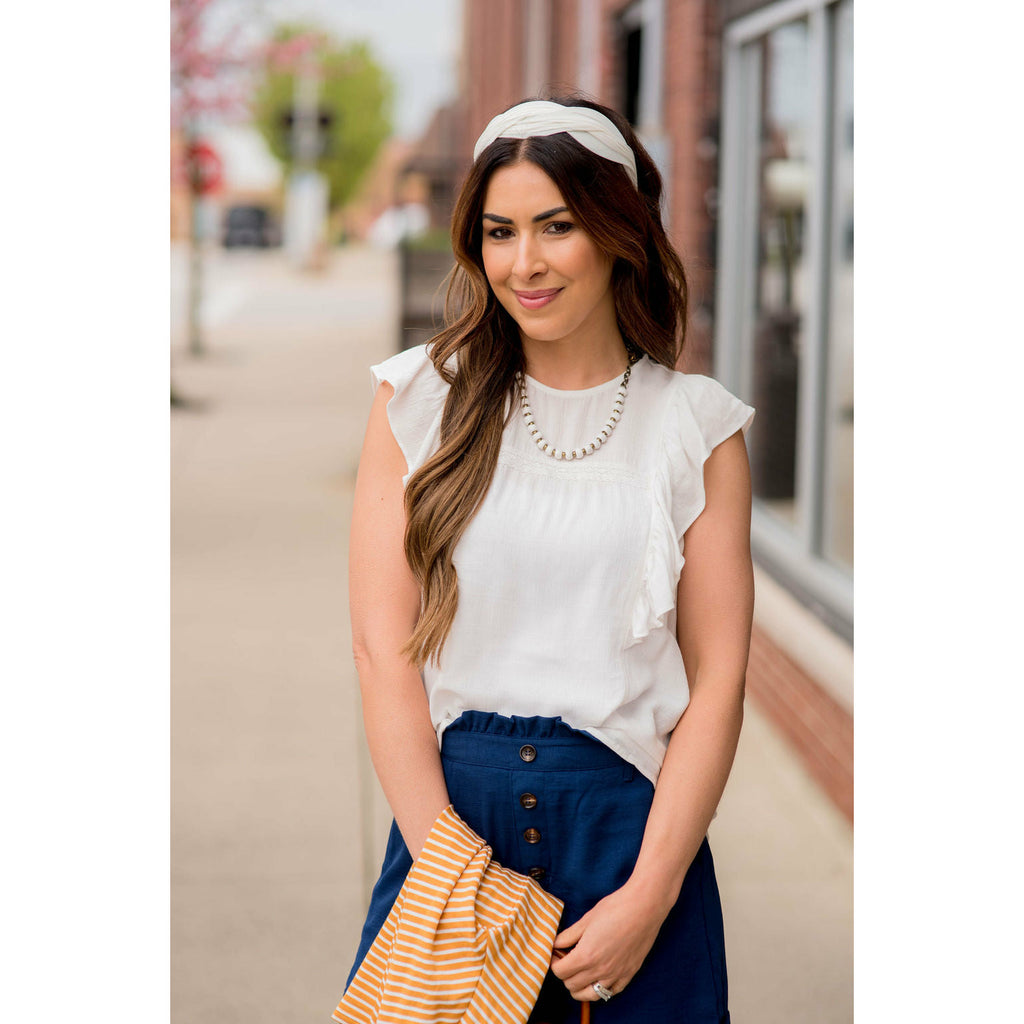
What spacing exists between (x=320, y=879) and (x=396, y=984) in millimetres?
2266

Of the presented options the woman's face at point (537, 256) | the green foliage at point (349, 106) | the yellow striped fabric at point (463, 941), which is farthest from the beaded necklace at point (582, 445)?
the green foliage at point (349, 106)

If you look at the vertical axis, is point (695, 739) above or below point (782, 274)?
below

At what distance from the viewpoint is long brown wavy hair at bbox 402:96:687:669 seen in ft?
5.65

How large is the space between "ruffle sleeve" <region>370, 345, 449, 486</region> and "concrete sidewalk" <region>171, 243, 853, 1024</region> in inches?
77.1

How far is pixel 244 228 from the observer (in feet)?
175

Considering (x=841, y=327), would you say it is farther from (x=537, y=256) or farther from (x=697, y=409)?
(x=537, y=256)

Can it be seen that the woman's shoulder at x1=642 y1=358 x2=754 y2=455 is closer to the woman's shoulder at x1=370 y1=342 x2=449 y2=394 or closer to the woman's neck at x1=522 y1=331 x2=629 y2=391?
the woman's neck at x1=522 y1=331 x2=629 y2=391

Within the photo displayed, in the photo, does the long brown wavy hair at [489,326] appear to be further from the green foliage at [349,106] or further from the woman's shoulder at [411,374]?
the green foliage at [349,106]

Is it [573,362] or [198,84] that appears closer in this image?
[573,362]

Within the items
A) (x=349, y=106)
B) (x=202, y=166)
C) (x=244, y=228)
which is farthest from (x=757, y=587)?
(x=349, y=106)

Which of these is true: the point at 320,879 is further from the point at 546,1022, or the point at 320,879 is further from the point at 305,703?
the point at 546,1022

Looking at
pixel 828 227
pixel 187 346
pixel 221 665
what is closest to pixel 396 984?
pixel 828 227

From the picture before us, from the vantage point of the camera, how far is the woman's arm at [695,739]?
5.67 ft

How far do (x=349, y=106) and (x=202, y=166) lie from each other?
164 feet
